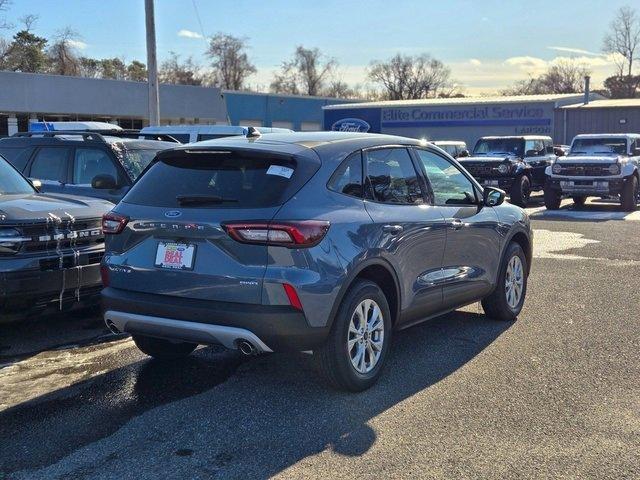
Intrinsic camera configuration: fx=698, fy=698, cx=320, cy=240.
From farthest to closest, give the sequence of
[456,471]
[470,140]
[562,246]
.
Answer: [470,140], [562,246], [456,471]

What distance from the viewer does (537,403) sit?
451 centimetres

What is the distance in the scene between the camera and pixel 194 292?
4293 mm

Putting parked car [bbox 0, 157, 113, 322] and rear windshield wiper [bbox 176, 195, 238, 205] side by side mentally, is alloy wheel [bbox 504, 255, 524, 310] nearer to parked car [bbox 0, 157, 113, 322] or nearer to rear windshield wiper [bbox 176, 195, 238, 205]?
rear windshield wiper [bbox 176, 195, 238, 205]

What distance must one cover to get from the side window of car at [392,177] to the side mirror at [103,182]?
375 centimetres

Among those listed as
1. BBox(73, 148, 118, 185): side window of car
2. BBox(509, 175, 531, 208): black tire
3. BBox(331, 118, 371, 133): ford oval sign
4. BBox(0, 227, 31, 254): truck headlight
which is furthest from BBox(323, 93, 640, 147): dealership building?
BBox(0, 227, 31, 254): truck headlight

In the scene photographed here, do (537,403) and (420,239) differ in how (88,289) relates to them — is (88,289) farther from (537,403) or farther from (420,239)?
(537,403)

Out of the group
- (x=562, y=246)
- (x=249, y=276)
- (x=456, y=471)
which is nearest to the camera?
(x=456, y=471)

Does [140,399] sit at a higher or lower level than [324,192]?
lower

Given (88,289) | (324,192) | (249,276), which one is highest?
(324,192)

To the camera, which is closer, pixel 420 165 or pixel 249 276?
pixel 249 276

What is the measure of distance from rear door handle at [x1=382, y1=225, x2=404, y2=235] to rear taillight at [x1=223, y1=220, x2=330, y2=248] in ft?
2.41

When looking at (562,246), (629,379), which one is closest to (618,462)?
(629,379)

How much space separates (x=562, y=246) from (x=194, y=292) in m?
8.68

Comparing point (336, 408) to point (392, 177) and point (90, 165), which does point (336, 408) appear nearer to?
point (392, 177)
